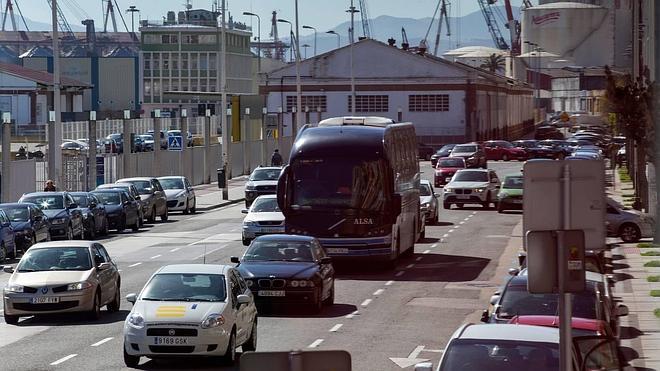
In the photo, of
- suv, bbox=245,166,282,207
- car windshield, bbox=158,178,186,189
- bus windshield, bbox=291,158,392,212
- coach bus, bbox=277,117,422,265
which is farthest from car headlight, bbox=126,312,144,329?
car windshield, bbox=158,178,186,189

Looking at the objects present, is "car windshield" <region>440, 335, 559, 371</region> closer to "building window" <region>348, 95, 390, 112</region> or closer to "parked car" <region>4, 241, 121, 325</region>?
"parked car" <region>4, 241, 121, 325</region>

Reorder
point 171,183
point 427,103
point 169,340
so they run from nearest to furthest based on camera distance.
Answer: point 169,340 < point 171,183 < point 427,103

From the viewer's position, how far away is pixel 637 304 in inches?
1179

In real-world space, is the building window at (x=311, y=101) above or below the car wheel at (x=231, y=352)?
above

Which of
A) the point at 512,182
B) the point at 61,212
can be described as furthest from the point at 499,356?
the point at 512,182

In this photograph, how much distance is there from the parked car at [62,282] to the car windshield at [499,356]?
14.4m

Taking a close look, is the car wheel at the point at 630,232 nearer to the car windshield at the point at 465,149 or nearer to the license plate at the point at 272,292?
the license plate at the point at 272,292

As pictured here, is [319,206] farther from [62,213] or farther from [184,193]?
[184,193]

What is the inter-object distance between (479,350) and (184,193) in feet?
159

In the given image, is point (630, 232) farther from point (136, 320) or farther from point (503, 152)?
point (503, 152)

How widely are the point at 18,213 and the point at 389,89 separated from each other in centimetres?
8326

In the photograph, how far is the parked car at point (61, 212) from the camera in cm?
4475

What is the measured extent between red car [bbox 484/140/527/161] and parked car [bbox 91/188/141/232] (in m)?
59.3

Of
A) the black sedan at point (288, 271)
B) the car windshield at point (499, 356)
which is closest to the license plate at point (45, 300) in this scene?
the black sedan at point (288, 271)
